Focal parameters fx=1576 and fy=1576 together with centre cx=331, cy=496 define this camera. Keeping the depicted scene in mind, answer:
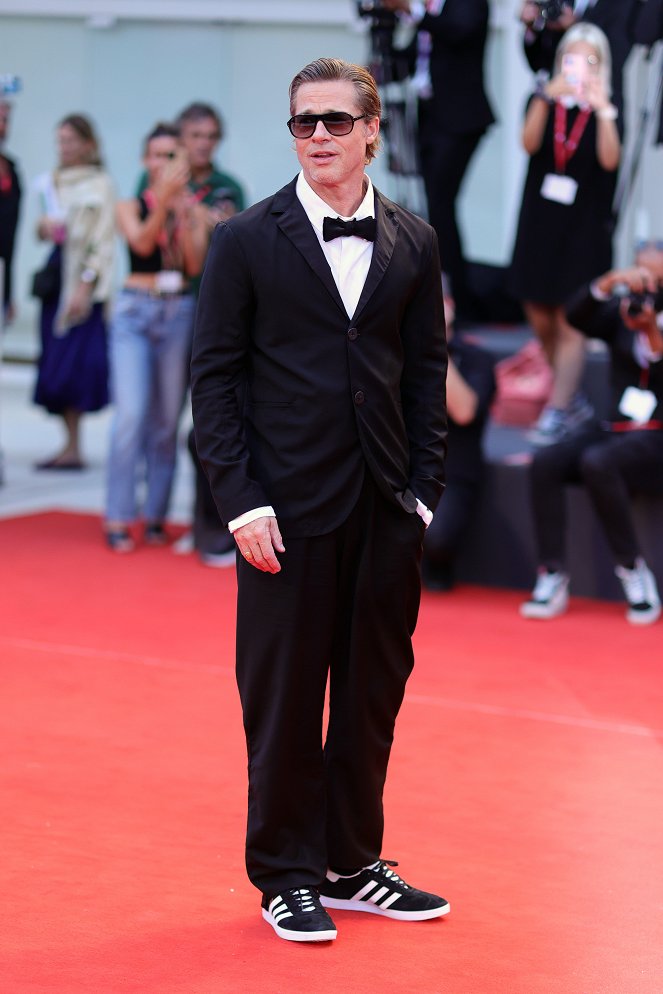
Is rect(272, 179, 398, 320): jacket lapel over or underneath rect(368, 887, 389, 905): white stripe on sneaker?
over

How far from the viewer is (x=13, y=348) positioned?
41.8 ft

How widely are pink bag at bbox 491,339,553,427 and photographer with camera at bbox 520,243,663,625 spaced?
1095mm

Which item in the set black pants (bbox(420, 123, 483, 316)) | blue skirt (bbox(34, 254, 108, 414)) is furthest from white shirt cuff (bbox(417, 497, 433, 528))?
blue skirt (bbox(34, 254, 108, 414))

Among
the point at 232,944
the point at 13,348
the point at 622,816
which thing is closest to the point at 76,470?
the point at 13,348

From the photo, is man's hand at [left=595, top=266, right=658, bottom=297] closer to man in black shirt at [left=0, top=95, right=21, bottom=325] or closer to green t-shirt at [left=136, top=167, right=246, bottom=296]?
green t-shirt at [left=136, top=167, right=246, bottom=296]

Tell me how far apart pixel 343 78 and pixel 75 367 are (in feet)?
18.5

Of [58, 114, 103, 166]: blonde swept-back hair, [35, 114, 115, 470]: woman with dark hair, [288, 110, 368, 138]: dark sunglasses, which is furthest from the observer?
[35, 114, 115, 470]: woman with dark hair

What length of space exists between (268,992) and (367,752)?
488 millimetres

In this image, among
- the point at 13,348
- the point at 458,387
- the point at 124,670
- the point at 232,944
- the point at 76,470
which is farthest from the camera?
the point at 13,348

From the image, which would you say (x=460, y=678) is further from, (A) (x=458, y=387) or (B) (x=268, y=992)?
(B) (x=268, y=992)

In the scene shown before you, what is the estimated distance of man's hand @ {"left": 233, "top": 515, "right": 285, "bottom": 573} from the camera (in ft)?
9.08

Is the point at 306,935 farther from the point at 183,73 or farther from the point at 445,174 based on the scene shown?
the point at 183,73

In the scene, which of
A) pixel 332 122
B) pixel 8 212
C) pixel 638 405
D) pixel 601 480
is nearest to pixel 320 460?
pixel 332 122

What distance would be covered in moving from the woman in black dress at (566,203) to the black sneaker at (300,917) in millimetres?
3952
